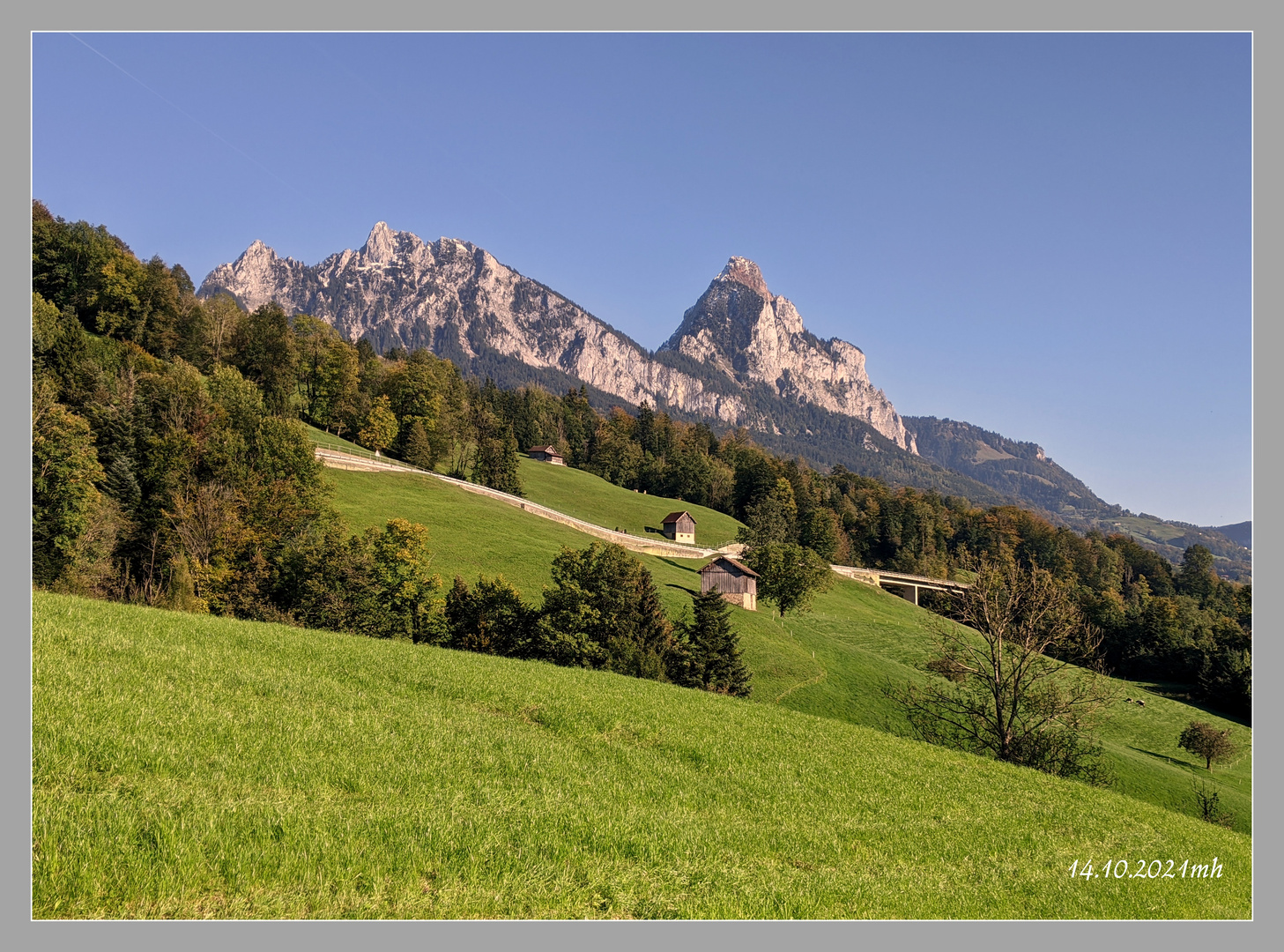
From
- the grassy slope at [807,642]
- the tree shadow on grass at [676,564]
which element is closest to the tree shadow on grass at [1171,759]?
the grassy slope at [807,642]

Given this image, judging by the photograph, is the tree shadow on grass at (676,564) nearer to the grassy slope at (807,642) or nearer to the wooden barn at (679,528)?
the grassy slope at (807,642)

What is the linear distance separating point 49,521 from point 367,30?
3812 cm

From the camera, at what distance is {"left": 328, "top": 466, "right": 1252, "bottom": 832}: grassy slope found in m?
46.3

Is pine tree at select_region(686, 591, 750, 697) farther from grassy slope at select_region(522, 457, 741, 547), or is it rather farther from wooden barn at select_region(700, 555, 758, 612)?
grassy slope at select_region(522, 457, 741, 547)

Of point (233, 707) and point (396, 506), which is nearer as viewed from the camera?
point (233, 707)

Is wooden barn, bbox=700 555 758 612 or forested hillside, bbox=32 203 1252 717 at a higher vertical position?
forested hillside, bbox=32 203 1252 717

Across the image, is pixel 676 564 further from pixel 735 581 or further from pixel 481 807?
pixel 481 807

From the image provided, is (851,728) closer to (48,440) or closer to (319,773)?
(319,773)

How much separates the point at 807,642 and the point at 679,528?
40405 mm

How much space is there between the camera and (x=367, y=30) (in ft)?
37.1

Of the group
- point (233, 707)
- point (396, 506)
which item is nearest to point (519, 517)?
point (396, 506)

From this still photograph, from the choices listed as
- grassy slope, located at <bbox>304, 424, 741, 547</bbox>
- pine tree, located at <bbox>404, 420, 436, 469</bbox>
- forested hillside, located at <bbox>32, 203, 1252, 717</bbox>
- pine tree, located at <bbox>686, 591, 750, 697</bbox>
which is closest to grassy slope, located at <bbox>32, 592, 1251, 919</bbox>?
forested hillside, located at <bbox>32, 203, 1252, 717</bbox>

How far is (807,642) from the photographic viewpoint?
62.1m

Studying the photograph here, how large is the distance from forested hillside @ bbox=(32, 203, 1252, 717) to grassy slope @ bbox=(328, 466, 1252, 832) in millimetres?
10546
